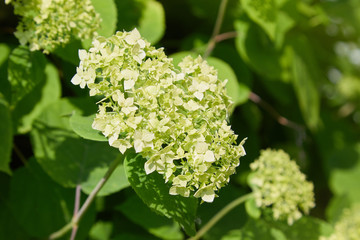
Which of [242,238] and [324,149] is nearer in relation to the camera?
[242,238]

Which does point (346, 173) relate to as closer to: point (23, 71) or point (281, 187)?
point (281, 187)

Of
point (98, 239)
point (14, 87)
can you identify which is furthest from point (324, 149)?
point (14, 87)

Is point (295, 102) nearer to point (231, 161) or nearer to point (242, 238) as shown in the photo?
point (242, 238)

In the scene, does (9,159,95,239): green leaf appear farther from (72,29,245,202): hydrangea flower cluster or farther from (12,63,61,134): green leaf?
(72,29,245,202): hydrangea flower cluster

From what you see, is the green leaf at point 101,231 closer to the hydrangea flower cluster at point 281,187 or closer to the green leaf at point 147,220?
the green leaf at point 147,220

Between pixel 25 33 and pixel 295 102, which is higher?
pixel 295 102

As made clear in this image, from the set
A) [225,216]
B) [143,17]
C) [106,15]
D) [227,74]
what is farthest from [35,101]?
[225,216]
